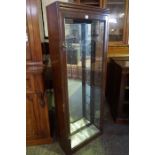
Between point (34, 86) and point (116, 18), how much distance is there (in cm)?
183

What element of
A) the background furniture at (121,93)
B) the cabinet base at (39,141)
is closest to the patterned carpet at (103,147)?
the cabinet base at (39,141)

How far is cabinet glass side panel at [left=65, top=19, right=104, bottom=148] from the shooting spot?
1.68 metres

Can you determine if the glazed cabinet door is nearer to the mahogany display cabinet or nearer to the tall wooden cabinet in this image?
the mahogany display cabinet

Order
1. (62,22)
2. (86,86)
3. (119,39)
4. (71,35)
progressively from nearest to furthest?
(62,22)
(71,35)
(86,86)
(119,39)

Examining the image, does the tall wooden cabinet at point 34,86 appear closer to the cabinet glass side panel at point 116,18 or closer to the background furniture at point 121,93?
the background furniture at point 121,93

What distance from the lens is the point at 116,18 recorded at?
2625mm

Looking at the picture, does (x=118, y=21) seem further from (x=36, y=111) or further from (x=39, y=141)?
(x=39, y=141)

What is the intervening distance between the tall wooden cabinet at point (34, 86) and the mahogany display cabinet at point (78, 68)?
0.13m

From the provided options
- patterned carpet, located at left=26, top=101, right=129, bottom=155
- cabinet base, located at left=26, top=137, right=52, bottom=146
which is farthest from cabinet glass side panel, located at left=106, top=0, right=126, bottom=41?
cabinet base, located at left=26, top=137, right=52, bottom=146
